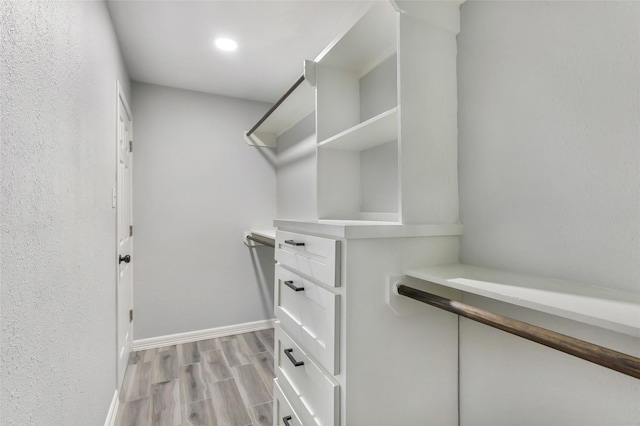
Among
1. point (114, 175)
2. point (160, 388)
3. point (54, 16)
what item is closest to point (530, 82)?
point (54, 16)

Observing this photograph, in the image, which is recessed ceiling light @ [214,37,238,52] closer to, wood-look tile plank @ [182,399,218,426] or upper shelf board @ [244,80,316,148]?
upper shelf board @ [244,80,316,148]

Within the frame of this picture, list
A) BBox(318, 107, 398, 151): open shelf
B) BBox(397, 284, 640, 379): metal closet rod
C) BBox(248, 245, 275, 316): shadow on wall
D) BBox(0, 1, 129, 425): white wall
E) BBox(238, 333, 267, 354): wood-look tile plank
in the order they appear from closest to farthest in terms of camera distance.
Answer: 1. BBox(397, 284, 640, 379): metal closet rod
2. BBox(0, 1, 129, 425): white wall
3. BBox(318, 107, 398, 151): open shelf
4. BBox(238, 333, 267, 354): wood-look tile plank
5. BBox(248, 245, 275, 316): shadow on wall

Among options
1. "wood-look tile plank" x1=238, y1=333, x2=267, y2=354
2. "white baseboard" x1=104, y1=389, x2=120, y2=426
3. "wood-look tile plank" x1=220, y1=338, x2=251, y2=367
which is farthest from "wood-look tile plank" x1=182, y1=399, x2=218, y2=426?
"wood-look tile plank" x1=238, y1=333, x2=267, y2=354

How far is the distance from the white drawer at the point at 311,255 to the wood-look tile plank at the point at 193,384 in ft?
4.11

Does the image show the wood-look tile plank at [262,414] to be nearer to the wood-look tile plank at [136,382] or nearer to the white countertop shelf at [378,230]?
the wood-look tile plank at [136,382]

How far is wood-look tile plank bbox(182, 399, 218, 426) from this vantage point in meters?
1.76

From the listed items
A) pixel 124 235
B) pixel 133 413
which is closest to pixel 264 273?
pixel 124 235

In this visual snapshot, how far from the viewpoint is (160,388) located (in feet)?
6.92

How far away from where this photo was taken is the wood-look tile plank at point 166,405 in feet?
5.86

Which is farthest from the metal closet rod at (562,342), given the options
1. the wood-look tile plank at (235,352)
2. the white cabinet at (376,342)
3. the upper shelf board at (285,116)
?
the wood-look tile plank at (235,352)

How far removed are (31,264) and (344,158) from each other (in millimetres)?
1292

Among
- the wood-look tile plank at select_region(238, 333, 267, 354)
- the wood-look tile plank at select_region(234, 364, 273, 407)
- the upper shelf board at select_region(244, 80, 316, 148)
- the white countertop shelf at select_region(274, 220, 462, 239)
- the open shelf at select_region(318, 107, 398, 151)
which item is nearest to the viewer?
the white countertop shelf at select_region(274, 220, 462, 239)

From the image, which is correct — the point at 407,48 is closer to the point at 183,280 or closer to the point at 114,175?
the point at 114,175

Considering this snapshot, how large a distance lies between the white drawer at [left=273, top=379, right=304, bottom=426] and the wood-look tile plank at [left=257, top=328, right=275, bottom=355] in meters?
1.14
